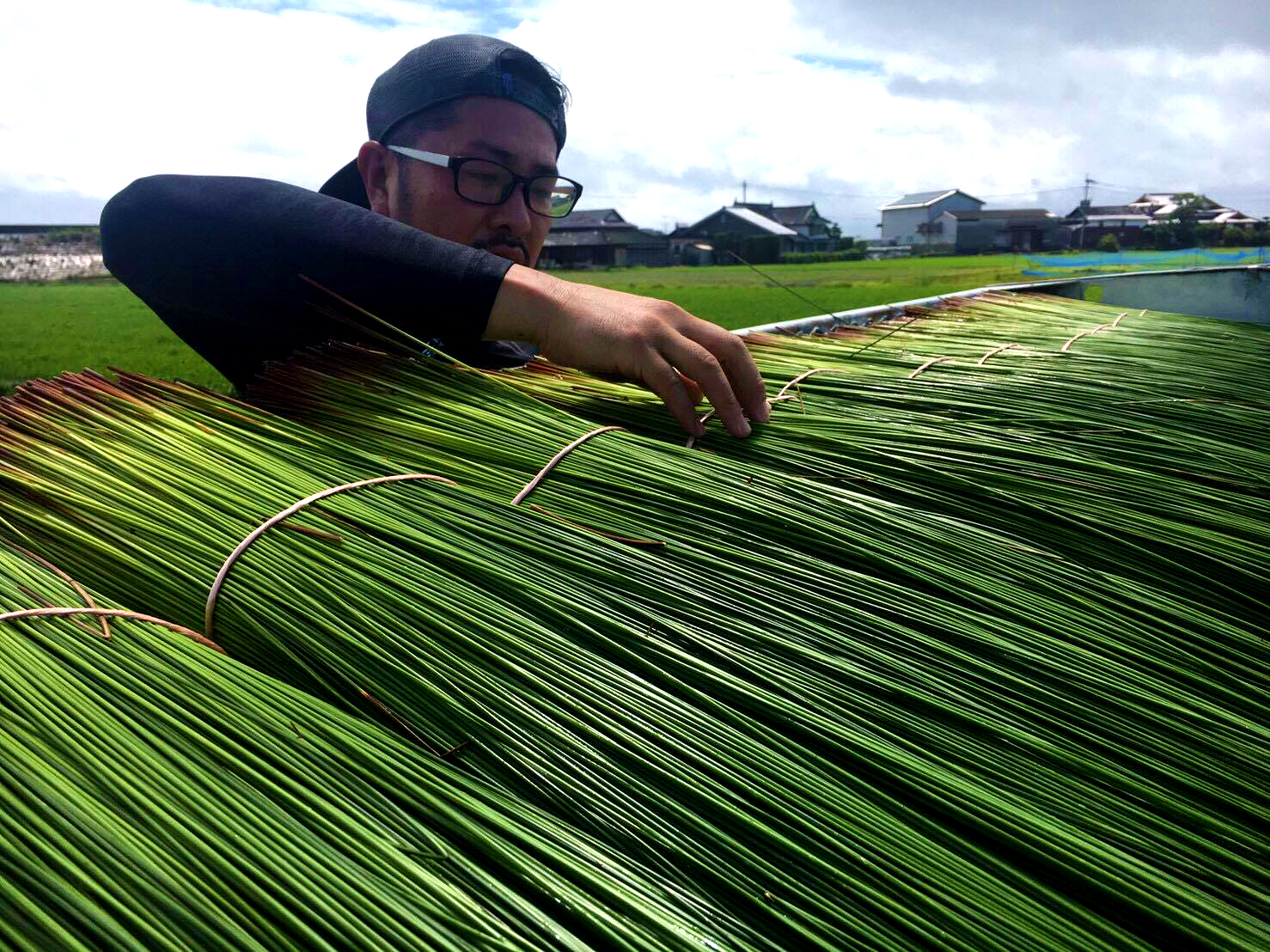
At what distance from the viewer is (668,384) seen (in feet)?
3.43

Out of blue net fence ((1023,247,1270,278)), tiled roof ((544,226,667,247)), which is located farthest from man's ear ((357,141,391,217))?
tiled roof ((544,226,667,247))

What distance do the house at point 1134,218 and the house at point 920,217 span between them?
7.06m

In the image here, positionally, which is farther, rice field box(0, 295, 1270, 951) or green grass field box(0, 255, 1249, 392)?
green grass field box(0, 255, 1249, 392)

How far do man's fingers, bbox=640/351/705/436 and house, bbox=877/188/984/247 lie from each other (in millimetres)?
52704

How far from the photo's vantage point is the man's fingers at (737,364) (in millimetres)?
1054

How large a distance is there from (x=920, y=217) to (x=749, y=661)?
56977 mm

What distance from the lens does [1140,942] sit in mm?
587

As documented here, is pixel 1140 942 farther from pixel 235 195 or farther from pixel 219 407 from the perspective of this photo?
pixel 235 195

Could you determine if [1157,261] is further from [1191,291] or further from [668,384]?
[668,384]

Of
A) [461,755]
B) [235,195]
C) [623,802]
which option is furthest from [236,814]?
[235,195]

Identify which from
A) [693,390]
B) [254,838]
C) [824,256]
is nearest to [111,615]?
[254,838]

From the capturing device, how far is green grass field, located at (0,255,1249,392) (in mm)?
10398

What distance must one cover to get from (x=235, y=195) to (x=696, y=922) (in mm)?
1177

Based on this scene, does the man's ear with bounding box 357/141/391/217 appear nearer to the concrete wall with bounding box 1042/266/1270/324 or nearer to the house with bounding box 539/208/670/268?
the concrete wall with bounding box 1042/266/1270/324
